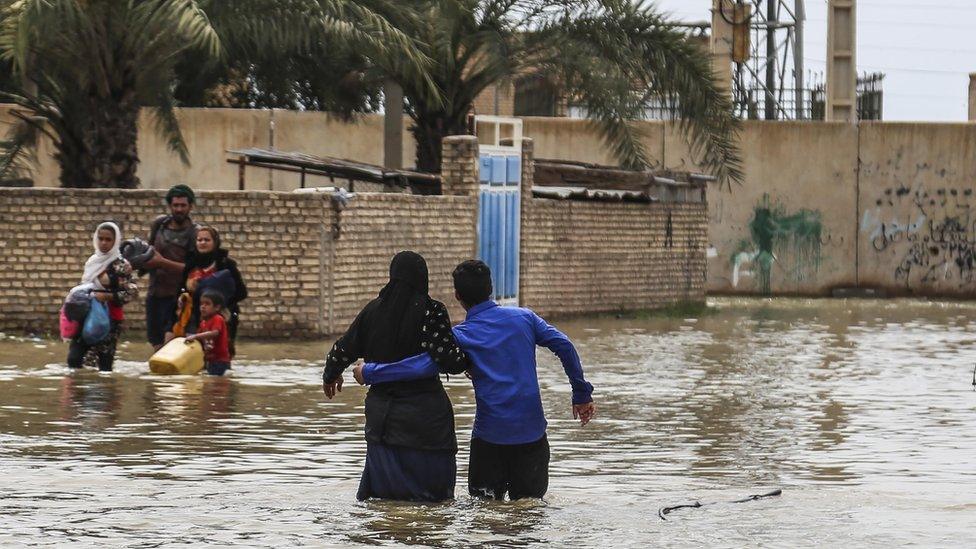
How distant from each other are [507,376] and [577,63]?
15946mm

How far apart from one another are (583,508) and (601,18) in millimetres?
16347

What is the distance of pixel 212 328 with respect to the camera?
1495 cm

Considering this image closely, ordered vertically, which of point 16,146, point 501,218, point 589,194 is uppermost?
point 16,146

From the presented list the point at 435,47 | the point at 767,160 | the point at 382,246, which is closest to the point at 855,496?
the point at 382,246

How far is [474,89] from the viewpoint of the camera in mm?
24203

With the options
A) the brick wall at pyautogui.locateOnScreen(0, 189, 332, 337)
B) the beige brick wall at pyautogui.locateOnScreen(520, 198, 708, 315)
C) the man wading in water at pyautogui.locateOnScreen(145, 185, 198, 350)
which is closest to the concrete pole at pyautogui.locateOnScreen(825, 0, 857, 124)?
the beige brick wall at pyautogui.locateOnScreen(520, 198, 708, 315)

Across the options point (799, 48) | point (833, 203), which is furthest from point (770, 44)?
point (833, 203)

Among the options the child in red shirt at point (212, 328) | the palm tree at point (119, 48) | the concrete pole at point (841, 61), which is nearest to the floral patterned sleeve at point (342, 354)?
the child in red shirt at point (212, 328)

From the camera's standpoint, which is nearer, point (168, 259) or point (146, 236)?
A: point (168, 259)

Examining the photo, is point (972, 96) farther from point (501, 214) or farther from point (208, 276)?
point (208, 276)

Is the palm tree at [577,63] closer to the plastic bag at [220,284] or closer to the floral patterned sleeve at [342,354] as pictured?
the plastic bag at [220,284]

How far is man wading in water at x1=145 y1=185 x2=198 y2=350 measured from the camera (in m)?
15.4

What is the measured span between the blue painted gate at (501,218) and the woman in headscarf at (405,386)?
14.1 meters

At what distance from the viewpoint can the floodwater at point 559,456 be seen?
8.20 metres
